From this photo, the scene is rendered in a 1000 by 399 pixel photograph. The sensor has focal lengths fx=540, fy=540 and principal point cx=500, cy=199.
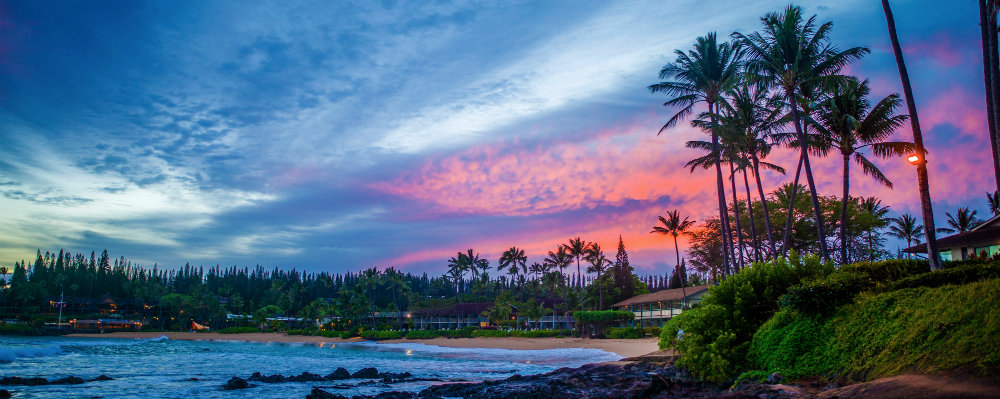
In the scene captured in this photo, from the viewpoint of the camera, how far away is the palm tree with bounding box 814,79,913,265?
24.0m

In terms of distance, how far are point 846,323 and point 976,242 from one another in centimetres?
2158

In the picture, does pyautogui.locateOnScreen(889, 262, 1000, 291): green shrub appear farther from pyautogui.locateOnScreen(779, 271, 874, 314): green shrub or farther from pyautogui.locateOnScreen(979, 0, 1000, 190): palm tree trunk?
pyautogui.locateOnScreen(979, 0, 1000, 190): palm tree trunk

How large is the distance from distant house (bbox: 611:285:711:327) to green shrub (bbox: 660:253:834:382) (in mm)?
40632

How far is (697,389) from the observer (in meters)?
13.4

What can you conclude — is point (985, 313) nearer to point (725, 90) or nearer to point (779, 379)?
point (779, 379)

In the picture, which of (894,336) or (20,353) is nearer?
(894,336)

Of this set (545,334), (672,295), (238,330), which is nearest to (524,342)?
(545,334)

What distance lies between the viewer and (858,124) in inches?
953

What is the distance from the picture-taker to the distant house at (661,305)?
5716 centimetres

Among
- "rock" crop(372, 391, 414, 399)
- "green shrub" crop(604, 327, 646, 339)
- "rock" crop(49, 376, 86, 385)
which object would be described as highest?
"rock" crop(49, 376, 86, 385)

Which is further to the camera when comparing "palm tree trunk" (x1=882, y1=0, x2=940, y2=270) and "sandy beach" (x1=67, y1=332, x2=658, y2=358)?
"sandy beach" (x1=67, y1=332, x2=658, y2=358)

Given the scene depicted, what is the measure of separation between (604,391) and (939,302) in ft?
29.9

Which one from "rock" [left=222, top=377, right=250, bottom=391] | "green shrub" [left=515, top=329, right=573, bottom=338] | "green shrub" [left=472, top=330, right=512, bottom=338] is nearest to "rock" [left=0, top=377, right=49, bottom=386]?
"rock" [left=222, top=377, right=250, bottom=391]

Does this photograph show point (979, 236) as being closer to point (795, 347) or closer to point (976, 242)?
point (976, 242)
